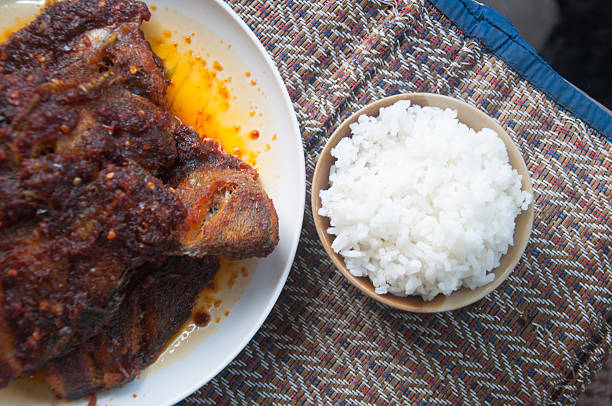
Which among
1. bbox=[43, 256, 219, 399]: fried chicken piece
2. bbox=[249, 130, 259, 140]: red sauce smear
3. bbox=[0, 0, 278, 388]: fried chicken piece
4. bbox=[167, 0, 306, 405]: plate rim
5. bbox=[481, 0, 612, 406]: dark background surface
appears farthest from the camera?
bbox=[481, 0, 612, 406]: dark background surface

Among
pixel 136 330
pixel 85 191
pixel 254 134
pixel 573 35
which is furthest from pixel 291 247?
pixel 573 35

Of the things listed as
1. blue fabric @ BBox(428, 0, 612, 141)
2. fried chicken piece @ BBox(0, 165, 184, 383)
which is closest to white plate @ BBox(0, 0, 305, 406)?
fried chicken piece @ BBox(0, 165, 184, 383)

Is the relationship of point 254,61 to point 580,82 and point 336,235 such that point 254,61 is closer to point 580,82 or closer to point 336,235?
point 336,235

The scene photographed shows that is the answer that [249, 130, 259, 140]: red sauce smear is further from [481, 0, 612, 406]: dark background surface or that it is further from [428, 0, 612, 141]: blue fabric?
[481, 0, 612, 406]: dark background surface

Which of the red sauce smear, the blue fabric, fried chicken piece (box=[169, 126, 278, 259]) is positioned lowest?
fried chicken piece (box=[169, 126, 278, 259])

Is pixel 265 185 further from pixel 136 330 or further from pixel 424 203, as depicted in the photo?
pixel 136 330
